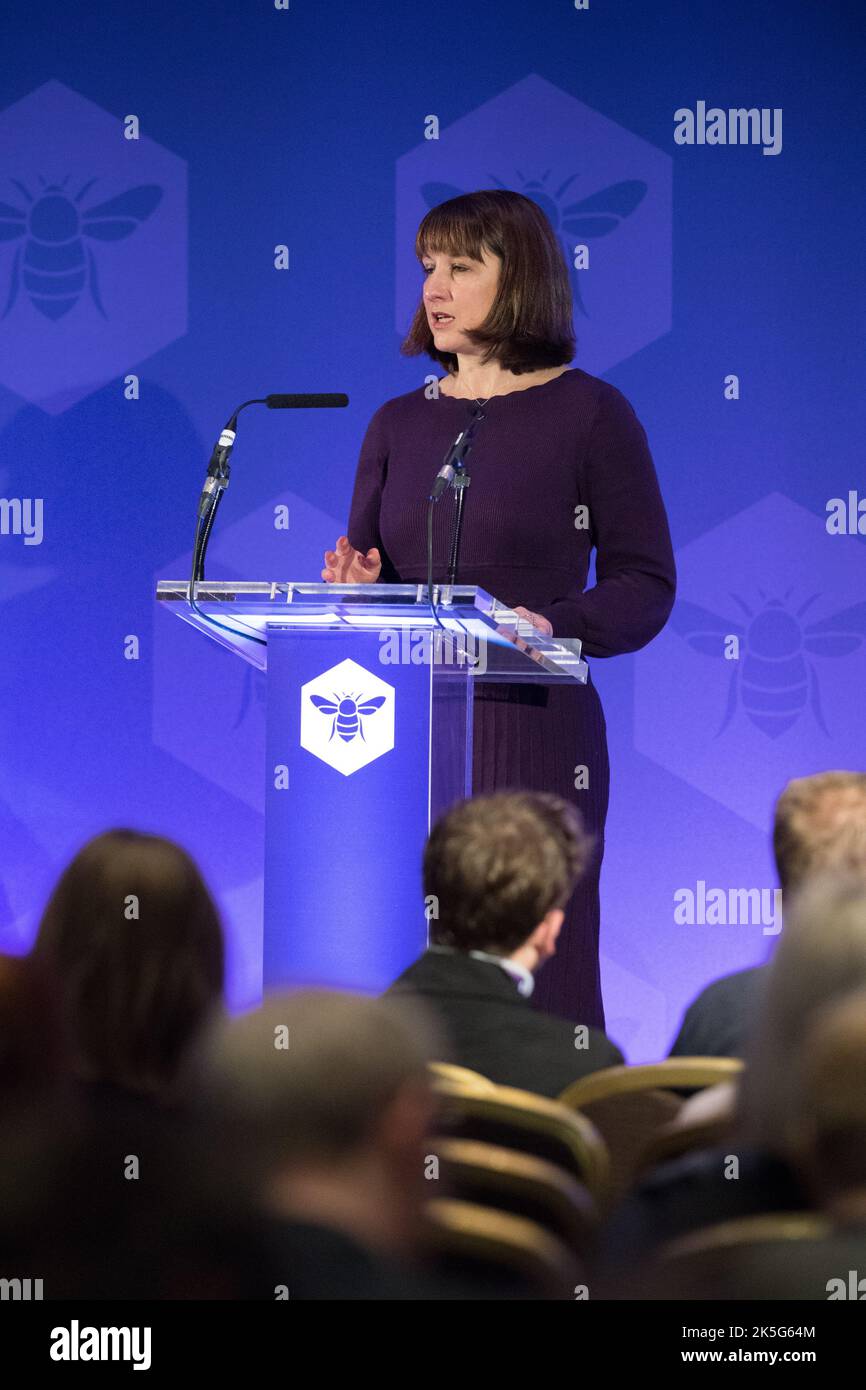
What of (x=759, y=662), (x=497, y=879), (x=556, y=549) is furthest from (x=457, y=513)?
(x=759, y=662)

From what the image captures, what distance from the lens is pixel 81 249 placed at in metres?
5.23

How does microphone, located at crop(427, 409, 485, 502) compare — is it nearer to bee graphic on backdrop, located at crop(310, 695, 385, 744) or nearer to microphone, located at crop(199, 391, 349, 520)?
microphone, located at crop(199, 391, 349, 520)

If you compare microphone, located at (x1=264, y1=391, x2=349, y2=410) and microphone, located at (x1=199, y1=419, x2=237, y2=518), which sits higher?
microphone, located at (x1=264, y1=391, x2=349, y2=410)

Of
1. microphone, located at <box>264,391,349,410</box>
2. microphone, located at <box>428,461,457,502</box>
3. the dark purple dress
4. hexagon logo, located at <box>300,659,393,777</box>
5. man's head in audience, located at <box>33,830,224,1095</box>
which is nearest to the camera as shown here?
man's head in audience, located at <box>33,830,224,1095</box>

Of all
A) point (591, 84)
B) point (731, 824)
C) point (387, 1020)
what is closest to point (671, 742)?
point (731, 824)

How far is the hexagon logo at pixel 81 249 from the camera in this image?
5.21 meters

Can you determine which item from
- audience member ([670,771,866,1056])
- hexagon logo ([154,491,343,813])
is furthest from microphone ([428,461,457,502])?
hexagon logo ([154,491,343,813])

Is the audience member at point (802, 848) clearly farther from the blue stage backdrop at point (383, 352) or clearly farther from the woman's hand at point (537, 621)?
the blue stage backdrop at point (383, 352)

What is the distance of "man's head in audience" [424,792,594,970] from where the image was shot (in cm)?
225

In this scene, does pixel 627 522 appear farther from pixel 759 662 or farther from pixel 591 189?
pixel 591 189

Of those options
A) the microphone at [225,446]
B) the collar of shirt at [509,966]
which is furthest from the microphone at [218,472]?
the collar of shirt at [509,966]

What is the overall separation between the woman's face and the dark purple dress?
0.60ft

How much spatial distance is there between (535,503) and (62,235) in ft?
8.61

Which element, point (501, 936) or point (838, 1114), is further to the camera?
point (501, 936)
